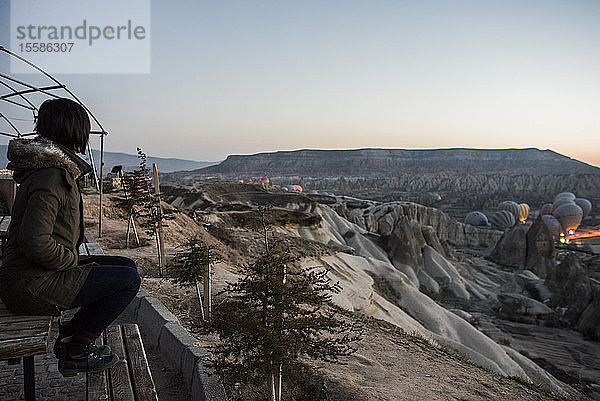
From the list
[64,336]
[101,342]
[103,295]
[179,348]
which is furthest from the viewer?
[179,348]

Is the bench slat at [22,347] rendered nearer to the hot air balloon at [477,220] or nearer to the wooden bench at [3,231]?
the wooden bench at [3,231]

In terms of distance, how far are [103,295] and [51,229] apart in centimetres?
65

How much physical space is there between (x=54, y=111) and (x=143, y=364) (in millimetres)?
1997

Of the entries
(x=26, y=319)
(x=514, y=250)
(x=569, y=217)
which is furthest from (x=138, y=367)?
(x=569, y=217)

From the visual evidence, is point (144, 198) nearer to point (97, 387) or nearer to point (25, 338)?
point (97, 387)

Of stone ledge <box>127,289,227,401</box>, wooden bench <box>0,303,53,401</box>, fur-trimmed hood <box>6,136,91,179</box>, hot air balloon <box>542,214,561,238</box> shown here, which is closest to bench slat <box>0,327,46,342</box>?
wooden bench <box>0,303,53,401</box>

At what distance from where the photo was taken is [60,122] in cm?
287

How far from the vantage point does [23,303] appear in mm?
2732

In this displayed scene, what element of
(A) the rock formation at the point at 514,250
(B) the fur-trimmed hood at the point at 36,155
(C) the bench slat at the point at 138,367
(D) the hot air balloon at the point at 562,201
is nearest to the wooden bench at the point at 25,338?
(C) the bench slat at the point at 138,367

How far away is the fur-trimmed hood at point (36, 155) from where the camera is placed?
2.68 m

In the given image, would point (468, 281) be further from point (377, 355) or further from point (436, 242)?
point (377, 355)

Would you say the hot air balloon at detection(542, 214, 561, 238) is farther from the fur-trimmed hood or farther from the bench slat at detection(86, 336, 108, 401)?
the fur-trimmed hood

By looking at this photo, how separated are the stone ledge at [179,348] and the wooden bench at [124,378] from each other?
0.84 meters

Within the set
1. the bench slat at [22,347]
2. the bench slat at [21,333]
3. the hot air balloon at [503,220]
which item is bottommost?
the hot air balloon at [503,220]
